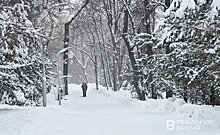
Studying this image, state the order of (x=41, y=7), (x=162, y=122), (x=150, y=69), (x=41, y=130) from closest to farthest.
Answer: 1. (x=41, y=130)
2. (x=162, y=122)
3. (x=150, y=69)
4. (x=41, y=7)

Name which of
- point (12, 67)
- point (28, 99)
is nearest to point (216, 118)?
point (12, 67)

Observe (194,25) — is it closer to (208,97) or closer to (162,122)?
(162,122)

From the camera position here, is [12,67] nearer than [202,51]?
No

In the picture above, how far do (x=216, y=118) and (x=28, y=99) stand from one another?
1195cm

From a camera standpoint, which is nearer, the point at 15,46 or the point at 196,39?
the point at 196,39

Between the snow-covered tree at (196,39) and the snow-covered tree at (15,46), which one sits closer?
the snow-covered tree at (196,39)

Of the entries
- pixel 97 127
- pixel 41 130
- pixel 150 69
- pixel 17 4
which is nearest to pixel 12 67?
pixel 17 4

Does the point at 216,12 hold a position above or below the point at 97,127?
above

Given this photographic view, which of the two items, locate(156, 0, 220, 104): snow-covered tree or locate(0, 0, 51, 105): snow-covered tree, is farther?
locate(0, 0, 51, 105): snow-covered tree

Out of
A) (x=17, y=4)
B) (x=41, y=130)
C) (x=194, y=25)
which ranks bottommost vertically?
(x=41, y=130)

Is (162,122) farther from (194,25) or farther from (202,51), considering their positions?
(194,25)

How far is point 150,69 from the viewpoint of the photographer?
15.3 metres

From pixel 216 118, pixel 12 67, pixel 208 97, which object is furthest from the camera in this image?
pixel 208 97

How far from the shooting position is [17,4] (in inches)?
487
